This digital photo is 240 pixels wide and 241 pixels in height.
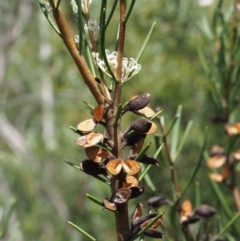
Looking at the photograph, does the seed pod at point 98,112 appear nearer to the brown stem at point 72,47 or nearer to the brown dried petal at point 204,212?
the brown stem at point 72,47

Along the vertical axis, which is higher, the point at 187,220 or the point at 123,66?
the point at 123,66

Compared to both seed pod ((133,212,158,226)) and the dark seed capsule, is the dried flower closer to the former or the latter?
seed pod ((133,212,158,226))

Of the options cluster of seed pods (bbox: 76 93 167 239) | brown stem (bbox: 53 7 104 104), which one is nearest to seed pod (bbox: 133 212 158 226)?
cluster of seed pods (bbox: 76 93 167 239)

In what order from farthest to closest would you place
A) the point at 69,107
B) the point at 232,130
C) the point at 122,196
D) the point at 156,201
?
the point at 69,107 → the point at 232,130 → the point at 156,201 → the point at 122,196

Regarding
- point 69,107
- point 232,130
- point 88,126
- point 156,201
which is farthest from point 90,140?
point 69,107

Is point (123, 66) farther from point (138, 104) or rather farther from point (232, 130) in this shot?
point (232, 130)

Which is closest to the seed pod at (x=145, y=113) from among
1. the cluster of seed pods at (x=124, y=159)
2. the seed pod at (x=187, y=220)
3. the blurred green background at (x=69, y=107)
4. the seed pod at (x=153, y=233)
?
the cluster of seed pods at (x=124, y=159)

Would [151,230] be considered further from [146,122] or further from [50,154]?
[50,154]

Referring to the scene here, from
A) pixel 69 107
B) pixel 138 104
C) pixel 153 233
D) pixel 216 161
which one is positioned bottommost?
pixel 69 107
